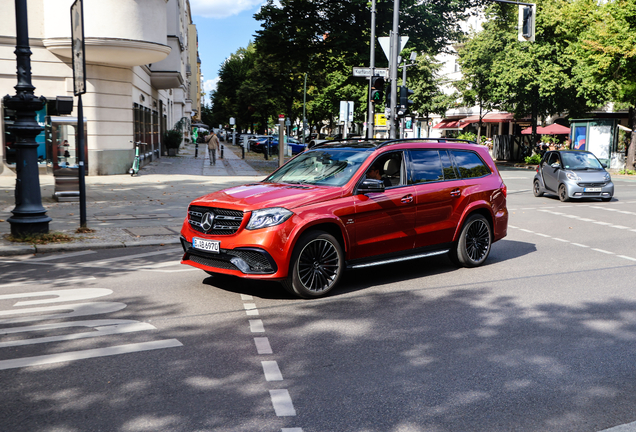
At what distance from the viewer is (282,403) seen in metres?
3.86

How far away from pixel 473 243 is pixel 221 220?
3.61m

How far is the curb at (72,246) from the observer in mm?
9000

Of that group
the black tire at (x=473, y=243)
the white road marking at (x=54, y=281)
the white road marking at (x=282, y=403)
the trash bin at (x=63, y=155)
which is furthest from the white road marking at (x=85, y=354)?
the trash bin at (x=63, y=155)

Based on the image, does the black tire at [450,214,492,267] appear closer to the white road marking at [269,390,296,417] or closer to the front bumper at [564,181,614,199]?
the white road marking at [269,390,296,417]

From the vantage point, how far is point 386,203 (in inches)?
281

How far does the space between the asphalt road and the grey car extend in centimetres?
1011

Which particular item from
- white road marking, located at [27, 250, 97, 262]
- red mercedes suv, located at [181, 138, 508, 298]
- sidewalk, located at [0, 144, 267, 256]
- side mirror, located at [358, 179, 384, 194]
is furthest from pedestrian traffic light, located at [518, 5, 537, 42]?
white road marking, located at [27, 250, 97, 262]

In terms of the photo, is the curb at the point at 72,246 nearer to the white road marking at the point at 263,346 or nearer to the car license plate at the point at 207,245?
the car license plate at the point at 207,245

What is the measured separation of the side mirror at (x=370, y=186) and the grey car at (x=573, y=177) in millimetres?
12527

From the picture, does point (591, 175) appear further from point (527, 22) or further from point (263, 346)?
point (263, 346)

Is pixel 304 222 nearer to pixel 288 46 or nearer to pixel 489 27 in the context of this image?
pixel 288 46

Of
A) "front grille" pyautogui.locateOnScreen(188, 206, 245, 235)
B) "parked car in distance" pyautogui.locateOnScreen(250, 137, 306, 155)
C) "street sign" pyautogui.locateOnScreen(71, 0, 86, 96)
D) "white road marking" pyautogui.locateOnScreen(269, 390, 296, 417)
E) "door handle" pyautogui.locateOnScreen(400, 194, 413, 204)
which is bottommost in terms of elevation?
"white road marking" pyautogui.locateOnScreen(269, 390, 296, 417)

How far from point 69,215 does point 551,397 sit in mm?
10820

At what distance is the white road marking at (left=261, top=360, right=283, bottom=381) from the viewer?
428 centimetres
